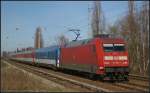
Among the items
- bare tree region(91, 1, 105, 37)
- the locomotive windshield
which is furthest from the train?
bare tree region(91, 1, 105, 37)

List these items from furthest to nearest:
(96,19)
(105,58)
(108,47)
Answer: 1. (96,19)
2. (108,47)
3. (105,58)

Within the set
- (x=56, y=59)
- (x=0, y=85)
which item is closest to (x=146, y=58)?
(x=56, y=59)

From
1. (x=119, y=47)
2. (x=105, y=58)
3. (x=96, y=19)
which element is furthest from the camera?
(x=96, y=19)

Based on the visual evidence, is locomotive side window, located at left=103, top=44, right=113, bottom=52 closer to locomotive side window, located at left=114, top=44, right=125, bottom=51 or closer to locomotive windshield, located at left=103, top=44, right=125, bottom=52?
locomotive windshield, located at left=103, top=44, right=125, bottom=52

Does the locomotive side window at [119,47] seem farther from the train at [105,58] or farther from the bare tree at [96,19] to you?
the bare tree at [96,19]

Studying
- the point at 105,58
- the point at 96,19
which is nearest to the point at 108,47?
the point at 105,58

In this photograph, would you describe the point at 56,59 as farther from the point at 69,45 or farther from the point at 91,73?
the point at 91,73

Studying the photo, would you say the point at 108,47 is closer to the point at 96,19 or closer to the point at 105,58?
the point at 105,58

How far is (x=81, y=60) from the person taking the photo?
27094 mm

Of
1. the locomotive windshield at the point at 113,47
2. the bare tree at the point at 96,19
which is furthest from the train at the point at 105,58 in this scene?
the bare tree at the point at 96,19

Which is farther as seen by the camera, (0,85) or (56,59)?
(56,59)

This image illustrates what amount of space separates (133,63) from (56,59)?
9085 millimetres

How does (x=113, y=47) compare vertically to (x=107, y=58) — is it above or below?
above

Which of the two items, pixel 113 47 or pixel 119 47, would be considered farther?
pixel 119 47
